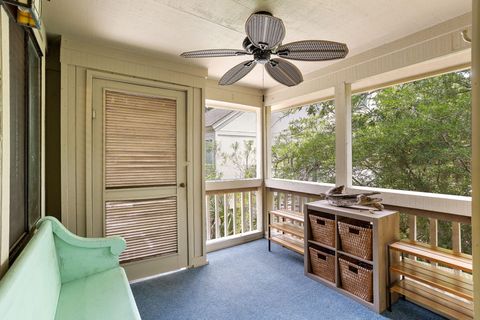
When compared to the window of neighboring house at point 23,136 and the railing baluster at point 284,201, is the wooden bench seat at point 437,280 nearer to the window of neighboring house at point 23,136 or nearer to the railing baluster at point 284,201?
the railing baluster at point 284,201

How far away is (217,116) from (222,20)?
1.84 metres

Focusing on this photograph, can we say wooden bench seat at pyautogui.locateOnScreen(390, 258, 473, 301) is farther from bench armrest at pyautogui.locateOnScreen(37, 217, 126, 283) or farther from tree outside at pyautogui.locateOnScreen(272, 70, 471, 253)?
bench armrest at pyautogui.locateOnScreen(37, 217, 126, 283)

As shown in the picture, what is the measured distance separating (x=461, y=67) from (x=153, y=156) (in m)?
3.00

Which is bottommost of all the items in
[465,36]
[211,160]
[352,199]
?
[352,199]

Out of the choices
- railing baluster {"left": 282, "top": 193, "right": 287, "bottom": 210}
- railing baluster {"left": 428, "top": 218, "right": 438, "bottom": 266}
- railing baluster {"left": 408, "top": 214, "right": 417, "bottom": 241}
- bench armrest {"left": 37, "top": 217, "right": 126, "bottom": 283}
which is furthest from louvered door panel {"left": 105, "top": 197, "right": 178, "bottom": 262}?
railing baluster {"left": 428, "top": 218, "right": 438, "bottom": 266}

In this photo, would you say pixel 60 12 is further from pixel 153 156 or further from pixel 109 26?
pixel 153 156

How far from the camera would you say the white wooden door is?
2.39m

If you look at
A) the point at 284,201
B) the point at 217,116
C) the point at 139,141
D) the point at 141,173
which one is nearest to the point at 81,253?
the point at 141,173

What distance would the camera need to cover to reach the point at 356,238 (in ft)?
7.18

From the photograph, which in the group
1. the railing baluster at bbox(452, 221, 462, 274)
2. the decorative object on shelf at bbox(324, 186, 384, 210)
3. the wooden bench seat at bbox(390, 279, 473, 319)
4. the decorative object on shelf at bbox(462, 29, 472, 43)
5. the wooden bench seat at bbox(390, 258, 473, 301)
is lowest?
the wooden bench seat at bbox(390, 279, 473, 319)

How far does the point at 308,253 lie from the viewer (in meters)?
2.63

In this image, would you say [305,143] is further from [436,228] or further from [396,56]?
[436,228]

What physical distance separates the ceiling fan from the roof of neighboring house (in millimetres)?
1448

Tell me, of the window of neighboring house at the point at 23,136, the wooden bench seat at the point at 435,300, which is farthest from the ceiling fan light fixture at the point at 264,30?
the wooden bench seat at the point at 435,300
